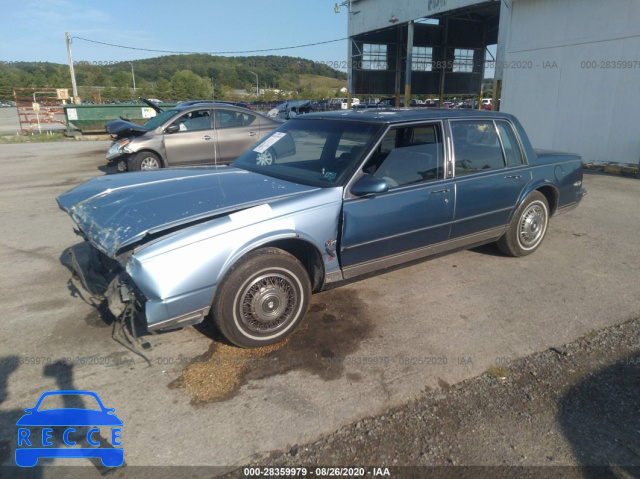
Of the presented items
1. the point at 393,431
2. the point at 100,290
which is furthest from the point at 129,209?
the point at 393,431

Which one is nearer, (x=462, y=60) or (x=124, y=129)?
(x=124, y=129)

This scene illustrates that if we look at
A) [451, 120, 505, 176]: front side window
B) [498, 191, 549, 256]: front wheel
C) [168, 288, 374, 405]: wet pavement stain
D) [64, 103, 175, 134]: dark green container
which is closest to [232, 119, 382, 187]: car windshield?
[451, 120, 505, 176]: front side window

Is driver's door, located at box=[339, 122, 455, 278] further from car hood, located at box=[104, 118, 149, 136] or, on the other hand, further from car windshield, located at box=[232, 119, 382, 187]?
car hood, located at box=[104, 118, 149, 136]

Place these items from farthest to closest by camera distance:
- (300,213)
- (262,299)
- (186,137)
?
(186,137), (300,213), (262,299)

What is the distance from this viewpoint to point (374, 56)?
28.3 meters

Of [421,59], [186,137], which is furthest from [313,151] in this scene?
[421,59]

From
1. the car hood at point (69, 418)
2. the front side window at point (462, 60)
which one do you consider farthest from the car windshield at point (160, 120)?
the front side window at point (462, 60)

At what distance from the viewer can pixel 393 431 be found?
248 cm

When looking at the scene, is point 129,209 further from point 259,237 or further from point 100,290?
point 259,237

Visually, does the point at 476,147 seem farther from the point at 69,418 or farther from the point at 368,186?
the point at 69,418

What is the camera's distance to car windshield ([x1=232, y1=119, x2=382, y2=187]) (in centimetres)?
370

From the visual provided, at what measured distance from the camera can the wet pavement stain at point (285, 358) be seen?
2.87 m

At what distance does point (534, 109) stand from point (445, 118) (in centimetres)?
1060

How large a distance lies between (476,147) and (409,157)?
3.08 ft
